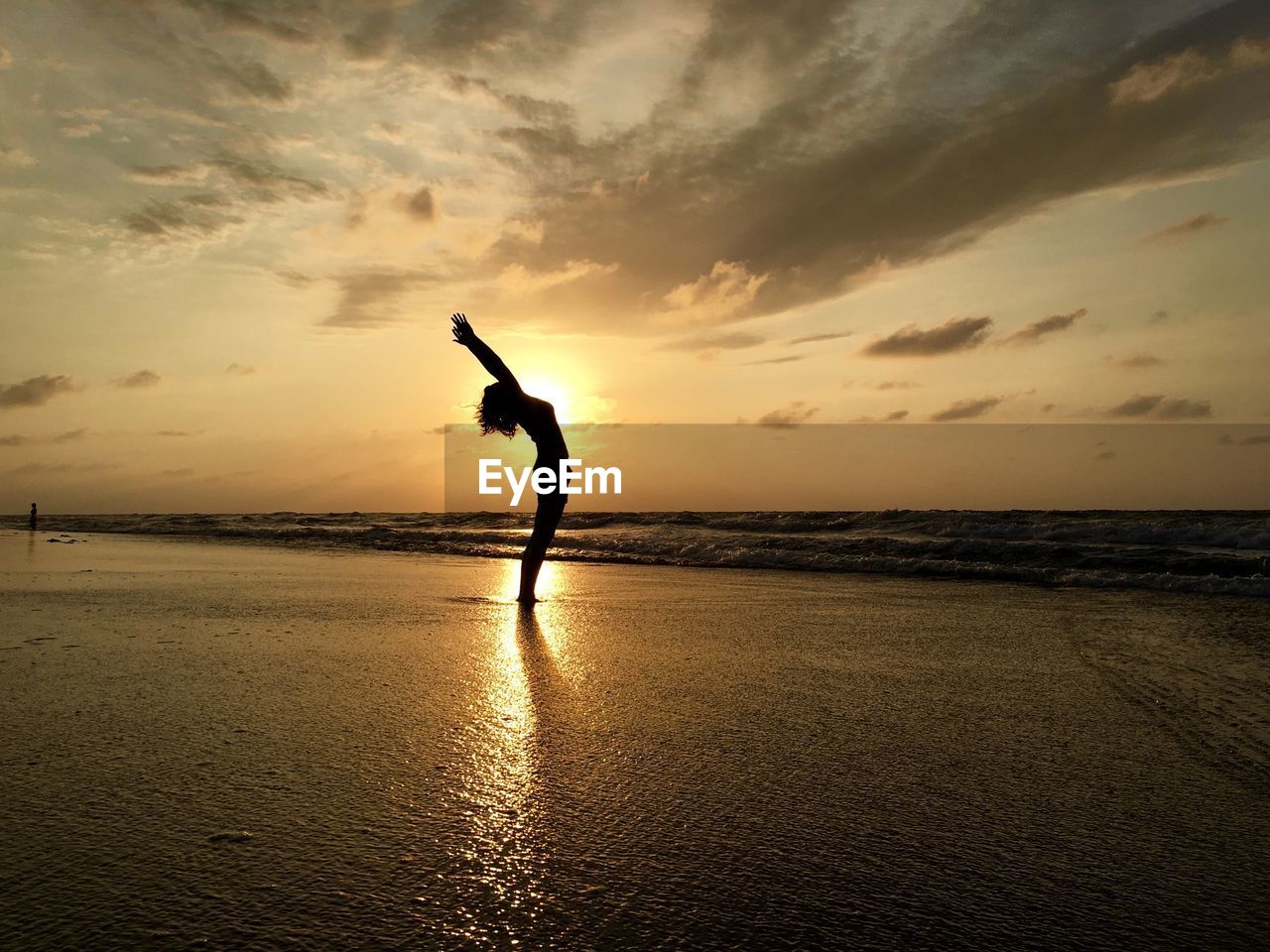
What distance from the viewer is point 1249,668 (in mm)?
5215

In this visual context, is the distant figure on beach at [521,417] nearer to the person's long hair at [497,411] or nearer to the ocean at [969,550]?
the person's long hair at [497,411]

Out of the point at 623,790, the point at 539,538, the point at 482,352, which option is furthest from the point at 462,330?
the point at 623,790

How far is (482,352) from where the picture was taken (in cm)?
731

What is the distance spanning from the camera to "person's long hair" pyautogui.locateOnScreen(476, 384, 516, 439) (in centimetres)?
767

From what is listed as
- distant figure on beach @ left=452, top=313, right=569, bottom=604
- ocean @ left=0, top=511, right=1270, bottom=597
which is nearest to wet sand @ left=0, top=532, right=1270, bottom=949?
distant figure on beach @ left=452, top=313, right=569, bottom=604

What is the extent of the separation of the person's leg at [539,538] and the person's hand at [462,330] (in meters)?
1.91

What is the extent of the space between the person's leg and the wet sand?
2302 millimetres

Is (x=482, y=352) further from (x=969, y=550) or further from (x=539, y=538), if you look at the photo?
(x=969, y=550)

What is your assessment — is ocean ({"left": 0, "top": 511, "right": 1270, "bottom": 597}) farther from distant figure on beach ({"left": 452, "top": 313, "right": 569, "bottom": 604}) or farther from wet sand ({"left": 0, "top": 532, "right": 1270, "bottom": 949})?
distant figure on beach ({"left": 452, "top": 313, "right": 569, "bottom": 604})

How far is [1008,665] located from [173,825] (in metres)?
4.77

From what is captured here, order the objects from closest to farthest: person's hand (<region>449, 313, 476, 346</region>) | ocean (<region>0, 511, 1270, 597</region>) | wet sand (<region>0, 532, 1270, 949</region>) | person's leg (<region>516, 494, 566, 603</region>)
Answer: wet sand (<region>0, 532, 1270, 949</region>) → person's hand (<region>449, 313, 476, 346</region>) → person's leg (<region>516, 494, 566, 603</region>) → ocean (<region>0, 511, 1270, 597</region>)

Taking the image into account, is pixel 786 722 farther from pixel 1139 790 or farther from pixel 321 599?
pixel 321 599

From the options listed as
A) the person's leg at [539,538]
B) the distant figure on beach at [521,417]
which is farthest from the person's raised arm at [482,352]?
the person's leg at [539,538]

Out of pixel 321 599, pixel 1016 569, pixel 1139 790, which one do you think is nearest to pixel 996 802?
pixel 1139 790
